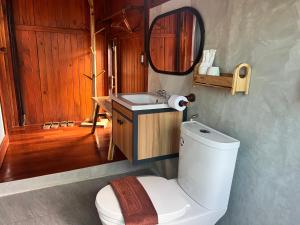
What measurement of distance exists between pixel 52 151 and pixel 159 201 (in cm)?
189

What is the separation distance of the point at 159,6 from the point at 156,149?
4.33 feet

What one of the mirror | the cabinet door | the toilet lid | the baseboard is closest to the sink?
the cabinet door

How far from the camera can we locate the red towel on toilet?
1.17 meters

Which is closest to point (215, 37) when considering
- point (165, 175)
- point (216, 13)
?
point (216, 13)

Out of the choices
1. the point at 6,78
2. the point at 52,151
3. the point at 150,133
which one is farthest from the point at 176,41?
→ the point at 6,78

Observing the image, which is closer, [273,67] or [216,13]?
[273,67]

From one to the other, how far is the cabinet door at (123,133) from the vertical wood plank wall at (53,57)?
195 cm

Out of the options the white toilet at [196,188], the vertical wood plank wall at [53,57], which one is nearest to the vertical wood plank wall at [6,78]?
the vertical wood plank wall at [53,57]

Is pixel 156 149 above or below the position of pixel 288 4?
below

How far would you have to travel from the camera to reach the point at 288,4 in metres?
1.05

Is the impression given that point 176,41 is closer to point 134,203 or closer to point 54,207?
point 134,203

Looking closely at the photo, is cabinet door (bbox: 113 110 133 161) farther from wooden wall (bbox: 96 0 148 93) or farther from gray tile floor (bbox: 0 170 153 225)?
wooden wall (bbox: 96 0 148 93)

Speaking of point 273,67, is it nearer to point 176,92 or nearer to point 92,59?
point 176,92

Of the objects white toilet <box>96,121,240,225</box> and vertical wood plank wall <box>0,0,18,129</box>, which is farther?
vertical wood plank wall <box>0,0,18,129</box>
